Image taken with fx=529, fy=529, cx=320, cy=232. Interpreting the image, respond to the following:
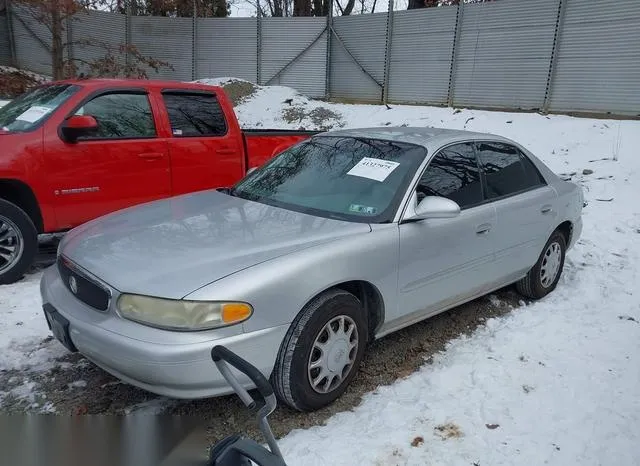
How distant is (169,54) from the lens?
1862 cm

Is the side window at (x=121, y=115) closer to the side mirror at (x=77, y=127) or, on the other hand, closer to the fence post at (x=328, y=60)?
the side mirror at (x=77, y=127)

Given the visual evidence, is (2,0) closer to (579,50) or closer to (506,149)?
(579,50)

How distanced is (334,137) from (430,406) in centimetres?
216

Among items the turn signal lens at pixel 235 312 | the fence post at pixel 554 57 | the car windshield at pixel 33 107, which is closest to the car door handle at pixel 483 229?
the turn signal lens at pixel 235 312

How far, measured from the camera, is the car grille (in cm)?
269

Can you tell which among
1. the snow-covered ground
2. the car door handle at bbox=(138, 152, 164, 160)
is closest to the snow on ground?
the snow-covered ground

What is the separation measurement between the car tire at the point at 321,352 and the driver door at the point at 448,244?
46 cm

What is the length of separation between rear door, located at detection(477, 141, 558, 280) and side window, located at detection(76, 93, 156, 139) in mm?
3244

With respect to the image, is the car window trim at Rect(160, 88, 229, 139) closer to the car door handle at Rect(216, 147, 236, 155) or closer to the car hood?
the car door handle at Rect(216, 147, 236, 155)

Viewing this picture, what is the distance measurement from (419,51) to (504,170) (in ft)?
36.6

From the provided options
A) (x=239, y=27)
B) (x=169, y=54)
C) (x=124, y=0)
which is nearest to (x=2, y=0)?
(x=124, y=0)

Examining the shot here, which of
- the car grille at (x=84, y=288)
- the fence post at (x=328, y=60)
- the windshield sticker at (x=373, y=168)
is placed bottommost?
the car grille at (x=84, y=288)

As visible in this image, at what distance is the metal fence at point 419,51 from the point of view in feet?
37.3

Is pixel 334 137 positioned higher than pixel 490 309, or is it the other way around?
pixel 334 137
